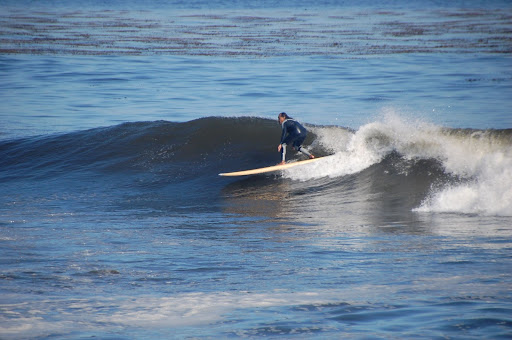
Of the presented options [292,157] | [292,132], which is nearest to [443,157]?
[292,132]

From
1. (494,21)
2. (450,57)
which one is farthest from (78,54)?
(494,21)

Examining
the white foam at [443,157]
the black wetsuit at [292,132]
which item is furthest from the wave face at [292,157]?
the black wetsuit at [292,132]

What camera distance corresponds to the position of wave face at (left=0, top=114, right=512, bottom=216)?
11898 mm

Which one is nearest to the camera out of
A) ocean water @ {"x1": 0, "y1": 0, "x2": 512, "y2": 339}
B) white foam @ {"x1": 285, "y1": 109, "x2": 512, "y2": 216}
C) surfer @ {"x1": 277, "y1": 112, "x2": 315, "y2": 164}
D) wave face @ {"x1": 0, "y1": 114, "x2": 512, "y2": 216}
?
ocean water @ {"x1": 0, "y1": 0, "x2": 512, "y2": 339}

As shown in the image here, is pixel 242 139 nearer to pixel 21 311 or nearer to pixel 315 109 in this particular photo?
pixel 315 109

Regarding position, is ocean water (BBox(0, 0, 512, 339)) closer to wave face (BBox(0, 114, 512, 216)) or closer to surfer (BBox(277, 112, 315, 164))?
wave face (BBox(0, 114, 512, 216))

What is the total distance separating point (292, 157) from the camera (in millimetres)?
15258

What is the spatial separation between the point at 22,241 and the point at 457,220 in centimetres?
641

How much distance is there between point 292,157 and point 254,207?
3740mm

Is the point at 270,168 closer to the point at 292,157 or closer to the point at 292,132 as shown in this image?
the point at 292,132

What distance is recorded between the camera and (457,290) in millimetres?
6453

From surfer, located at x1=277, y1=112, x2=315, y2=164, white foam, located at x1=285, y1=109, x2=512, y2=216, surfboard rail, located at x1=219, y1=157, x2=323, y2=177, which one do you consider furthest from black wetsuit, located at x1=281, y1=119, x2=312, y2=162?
white foam, located at x1=285, y1=109, x2=512, y2=216

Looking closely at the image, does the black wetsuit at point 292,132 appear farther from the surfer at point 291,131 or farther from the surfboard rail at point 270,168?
the surfboard rail at point 270,168

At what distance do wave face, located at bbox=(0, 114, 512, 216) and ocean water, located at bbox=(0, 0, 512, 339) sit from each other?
5 centimetres
